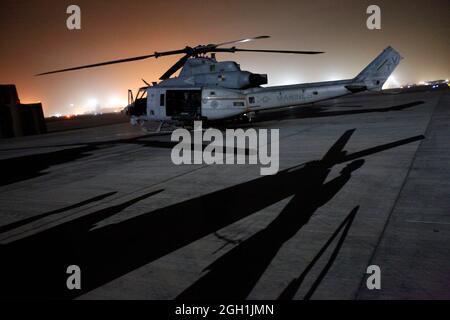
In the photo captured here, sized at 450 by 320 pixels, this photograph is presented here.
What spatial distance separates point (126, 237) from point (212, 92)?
1383 centimetres

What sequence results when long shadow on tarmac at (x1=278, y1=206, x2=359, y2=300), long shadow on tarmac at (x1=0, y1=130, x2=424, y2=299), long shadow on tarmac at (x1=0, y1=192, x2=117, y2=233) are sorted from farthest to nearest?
1. long shadow on tarmac at (x1=0, y1=192, x2=117, y2=233)
2. long shadow on tarmac at (x1=0, y1=130, x2=424, y2=299)
3. long shadow on tarmac at (x1=278, y1=206, x2=359, y2=300)

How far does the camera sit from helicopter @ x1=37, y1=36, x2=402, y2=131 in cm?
1823

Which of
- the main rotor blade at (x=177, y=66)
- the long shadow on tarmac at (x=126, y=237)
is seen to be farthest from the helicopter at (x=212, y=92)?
the long shadow on tarmac at (x=126, y=237)

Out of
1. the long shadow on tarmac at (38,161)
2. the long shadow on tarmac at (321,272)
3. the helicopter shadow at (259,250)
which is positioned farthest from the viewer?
the long shadow on tarmac at (38,161)

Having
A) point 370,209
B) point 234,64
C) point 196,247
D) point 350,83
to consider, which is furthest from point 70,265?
point 350,83

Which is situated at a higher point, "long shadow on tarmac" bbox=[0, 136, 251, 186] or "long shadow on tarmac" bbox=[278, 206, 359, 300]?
"long shadow on tarmac" bbox=[0, 136, 251, 186]

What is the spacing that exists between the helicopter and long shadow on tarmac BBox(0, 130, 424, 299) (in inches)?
447

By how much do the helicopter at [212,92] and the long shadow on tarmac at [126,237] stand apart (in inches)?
447

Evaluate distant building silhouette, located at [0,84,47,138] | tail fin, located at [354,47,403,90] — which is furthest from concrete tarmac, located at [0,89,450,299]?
distant building silhouette, located at [0,84,47,138]

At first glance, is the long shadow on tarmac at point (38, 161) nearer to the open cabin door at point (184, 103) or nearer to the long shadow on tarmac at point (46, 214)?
the open cabin door at point (184, 103)

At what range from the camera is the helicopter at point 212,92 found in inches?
718

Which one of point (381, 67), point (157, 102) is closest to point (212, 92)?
point (157, 102)

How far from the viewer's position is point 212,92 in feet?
59.3

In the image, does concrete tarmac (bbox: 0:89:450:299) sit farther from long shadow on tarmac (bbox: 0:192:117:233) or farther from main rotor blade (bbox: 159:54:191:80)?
main rotor blade (bbox: 159:54:191:80)
